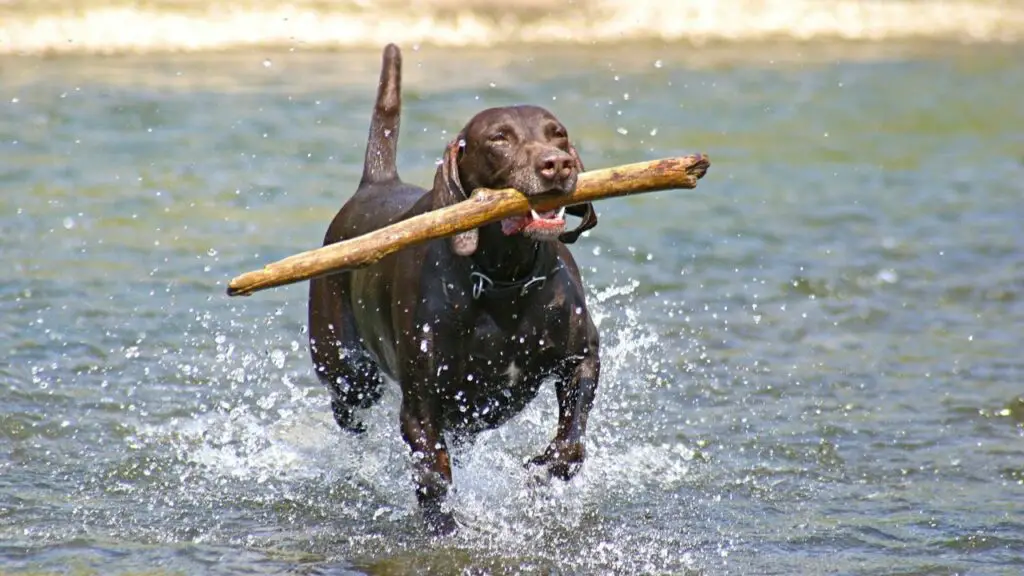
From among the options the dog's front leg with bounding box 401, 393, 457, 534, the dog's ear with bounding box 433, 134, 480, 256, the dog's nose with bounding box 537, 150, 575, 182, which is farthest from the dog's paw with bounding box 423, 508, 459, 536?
the dog's nose with bounding box 537, 150, 575, 182

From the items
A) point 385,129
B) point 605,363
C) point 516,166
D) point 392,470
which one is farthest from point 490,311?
point 605,363

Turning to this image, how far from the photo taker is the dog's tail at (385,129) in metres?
7.10

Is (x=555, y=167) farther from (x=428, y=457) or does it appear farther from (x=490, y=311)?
(x=428, y=457)

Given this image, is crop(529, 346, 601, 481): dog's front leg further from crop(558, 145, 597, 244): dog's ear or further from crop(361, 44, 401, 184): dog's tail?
crop(361, 44, 401, 184): dog's tail

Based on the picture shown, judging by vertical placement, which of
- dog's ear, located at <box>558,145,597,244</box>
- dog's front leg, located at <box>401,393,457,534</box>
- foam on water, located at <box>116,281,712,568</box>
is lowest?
foam on water, located at <box>116,281,712,568</box>

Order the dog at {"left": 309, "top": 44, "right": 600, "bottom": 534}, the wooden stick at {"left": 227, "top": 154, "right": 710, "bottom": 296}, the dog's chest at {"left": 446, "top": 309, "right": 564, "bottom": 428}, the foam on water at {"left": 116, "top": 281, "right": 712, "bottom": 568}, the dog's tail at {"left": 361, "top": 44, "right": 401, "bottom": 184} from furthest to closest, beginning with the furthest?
the dog's tail at {"left": 361, "top": 44, "right": 401, "bottom": 184} → the foam on water at {"left": 116, "top": 281, "right": 712, "bottom": 568} → the dog's chest at {"left": 446, "top": 309, "right": 564, "bottom": 428} → the dog at {"left": 309, "top": 44, "right": 600, "bottom": 534} → the wooden stick at {"left": 227, "top": 154, "right": 710, "bottom": 296}

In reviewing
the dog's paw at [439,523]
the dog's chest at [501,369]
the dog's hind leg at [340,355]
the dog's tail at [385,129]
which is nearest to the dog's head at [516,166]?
the dog's chest at [501,369]

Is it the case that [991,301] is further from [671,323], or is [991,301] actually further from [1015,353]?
[671,323]

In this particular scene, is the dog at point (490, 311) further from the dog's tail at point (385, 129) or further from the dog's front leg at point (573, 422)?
the dog's tail at point (385, 129)

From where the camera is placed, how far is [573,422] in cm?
590

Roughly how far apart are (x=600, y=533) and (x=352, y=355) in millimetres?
1539

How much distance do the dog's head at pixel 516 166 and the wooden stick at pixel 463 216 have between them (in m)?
0.06

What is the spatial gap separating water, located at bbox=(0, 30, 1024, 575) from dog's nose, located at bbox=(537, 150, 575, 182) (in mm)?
1431

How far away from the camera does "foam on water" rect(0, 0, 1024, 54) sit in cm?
Answer: 2452
